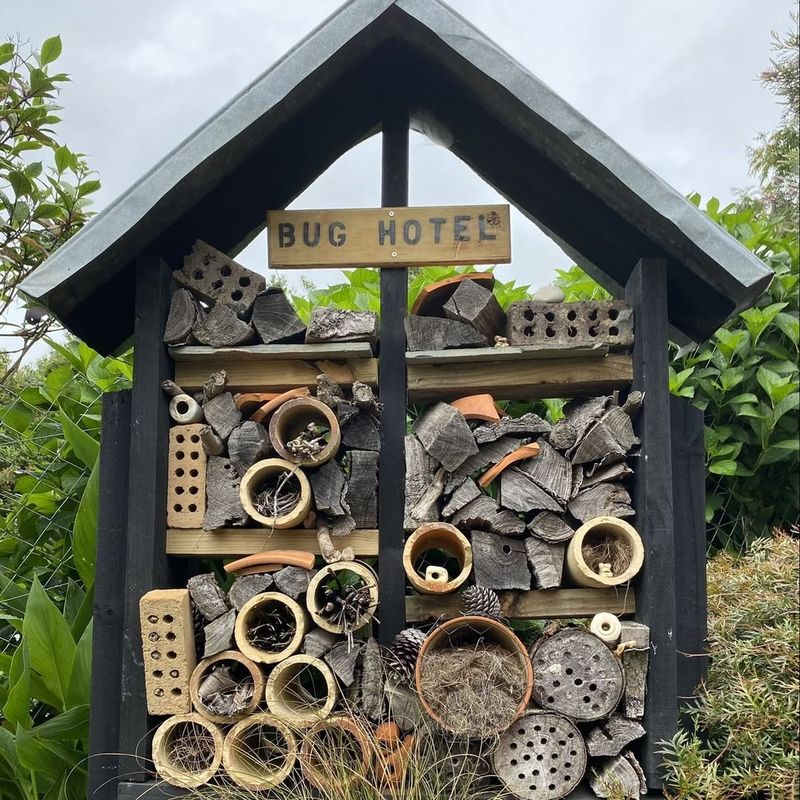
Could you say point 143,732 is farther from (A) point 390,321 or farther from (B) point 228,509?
(A) point 390,321

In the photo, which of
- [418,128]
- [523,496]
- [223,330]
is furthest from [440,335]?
[418,128]

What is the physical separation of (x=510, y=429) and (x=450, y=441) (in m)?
0.22

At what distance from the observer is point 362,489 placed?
2.98 m

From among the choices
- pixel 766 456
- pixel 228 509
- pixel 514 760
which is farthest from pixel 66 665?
pixel 766 456

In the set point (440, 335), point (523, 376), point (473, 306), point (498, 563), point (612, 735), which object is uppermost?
point (473, 306)

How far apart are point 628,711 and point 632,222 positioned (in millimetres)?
1609

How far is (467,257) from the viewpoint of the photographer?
3.13 m

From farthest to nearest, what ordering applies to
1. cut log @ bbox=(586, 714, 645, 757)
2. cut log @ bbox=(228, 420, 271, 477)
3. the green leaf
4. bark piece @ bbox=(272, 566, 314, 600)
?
the green leaf, cut log @ bbox=(228, 420, 271, 477), bark piece @ bbox=(272, 566, 314, 600), cut log @ bbox=(586, 714, 645, 757)

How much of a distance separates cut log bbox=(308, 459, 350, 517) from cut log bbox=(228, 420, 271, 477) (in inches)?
7.6

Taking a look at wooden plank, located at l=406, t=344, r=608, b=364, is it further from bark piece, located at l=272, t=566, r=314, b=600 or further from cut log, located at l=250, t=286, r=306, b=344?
→ bark piece, located at l=272, t=566, r=314, b=600

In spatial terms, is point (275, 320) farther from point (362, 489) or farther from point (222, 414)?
point (362, 489)

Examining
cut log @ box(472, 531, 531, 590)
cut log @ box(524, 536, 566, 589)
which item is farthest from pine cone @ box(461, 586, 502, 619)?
cut log @ box(524, 536, 566, 589)

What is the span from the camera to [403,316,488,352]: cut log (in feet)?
10.0

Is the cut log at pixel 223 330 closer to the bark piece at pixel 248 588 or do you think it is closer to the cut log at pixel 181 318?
the cut log at pixel 181 318
